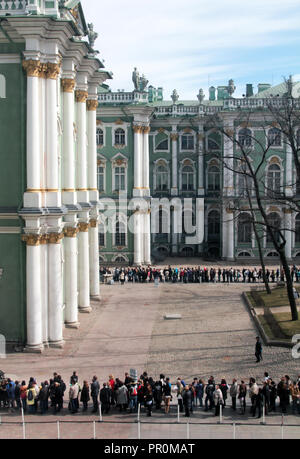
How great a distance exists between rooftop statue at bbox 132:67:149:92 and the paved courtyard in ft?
69.2

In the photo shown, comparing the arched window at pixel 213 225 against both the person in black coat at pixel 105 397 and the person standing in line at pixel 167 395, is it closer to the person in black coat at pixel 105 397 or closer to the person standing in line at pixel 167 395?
the person standing in line at pixel 167 395

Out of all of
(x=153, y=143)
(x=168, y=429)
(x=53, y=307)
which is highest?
(x=153, y=143)

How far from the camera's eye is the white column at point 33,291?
2538cm

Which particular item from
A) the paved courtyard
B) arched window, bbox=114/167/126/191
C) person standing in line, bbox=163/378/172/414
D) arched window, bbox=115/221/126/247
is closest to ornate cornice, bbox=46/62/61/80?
the paved courtyard

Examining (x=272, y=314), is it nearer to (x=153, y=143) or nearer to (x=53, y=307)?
(x=53, y=307)

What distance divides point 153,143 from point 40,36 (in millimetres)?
30497

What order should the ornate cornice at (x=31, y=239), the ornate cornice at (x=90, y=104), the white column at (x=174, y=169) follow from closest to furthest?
1. the ornate cornice at (x=31, y=239)
2. the ornate cornice at (x=90, y=104)
3. the white column at (x=174, y=169)

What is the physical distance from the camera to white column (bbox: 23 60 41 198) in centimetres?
2506

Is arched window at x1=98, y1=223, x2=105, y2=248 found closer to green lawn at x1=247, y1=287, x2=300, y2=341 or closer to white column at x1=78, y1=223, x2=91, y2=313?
green lawn at x1=247, y1=287, x2=300, y2=341

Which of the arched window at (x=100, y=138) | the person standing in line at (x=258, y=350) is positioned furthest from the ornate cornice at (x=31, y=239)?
the arched window at (x=100, y=138)

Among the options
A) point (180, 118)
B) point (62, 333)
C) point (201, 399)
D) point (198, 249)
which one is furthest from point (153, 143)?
point (201, 399)

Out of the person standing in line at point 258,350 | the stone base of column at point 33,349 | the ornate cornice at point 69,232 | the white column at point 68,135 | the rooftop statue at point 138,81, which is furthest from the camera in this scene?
the rooftop statue at point 138,81

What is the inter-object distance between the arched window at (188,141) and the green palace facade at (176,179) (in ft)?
0.29

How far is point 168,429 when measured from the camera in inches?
680
